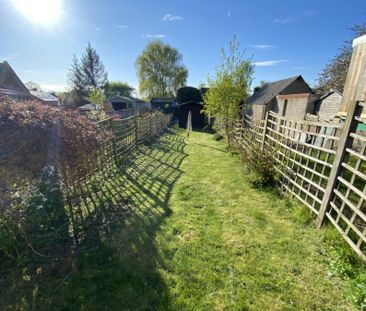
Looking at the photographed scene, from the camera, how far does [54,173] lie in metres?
2.94

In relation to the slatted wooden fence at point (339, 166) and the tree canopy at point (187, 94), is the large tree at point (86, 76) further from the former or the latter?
the slatted wooden fence at point (339, 166)

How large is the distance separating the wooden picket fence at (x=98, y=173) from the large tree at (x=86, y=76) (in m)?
38.6

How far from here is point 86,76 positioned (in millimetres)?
41750

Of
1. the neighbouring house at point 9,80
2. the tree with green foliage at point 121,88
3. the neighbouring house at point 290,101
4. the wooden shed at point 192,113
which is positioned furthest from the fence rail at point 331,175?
the tree with green foliage at point 121,88

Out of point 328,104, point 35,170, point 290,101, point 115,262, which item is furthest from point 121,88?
point 115,262

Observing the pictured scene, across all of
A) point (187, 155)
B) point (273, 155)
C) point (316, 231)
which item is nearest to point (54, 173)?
point (316, 231)

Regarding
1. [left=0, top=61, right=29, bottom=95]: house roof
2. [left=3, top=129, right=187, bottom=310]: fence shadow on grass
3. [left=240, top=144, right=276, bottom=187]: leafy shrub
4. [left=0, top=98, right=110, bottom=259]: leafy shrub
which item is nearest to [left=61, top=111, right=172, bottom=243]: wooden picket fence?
[left=3, top=129, right=187, bottom=310]: fence shadow on grass

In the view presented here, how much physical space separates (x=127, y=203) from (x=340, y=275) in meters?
3.74

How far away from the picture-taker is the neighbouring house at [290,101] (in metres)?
13.7

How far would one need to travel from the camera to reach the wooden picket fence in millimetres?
3485

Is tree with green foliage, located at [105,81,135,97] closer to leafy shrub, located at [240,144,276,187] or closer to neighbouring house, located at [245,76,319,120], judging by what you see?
neighbouring house, located at [245,76,319,120]

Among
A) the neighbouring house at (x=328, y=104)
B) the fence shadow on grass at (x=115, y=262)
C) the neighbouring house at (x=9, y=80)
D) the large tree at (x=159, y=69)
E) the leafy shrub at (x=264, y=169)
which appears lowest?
the fence shadow on grass at (x=115, y=262)

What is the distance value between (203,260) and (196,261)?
0.33 feet

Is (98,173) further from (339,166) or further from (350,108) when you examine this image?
(350,108)
